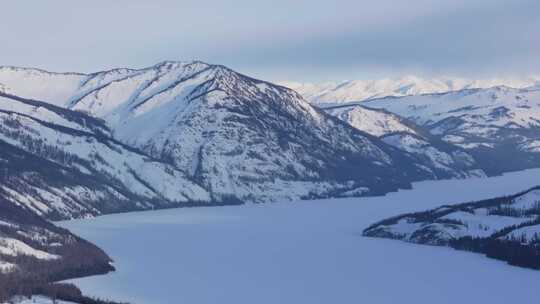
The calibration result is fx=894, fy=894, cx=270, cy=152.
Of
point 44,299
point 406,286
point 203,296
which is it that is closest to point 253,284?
point 203,296

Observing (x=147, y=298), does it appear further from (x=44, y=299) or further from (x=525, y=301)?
(x=525, y=301)

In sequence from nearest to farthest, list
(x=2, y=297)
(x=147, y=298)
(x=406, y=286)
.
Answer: (x=2, y=297)
(x=147, y=298)
(x=406, y=286)

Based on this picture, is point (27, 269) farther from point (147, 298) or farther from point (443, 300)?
point (443, 300)

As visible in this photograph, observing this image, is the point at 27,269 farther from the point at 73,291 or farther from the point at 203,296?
the point at 203,296

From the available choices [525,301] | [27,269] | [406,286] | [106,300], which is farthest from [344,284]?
[27,269]

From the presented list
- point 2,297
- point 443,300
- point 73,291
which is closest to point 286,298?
point 443,300

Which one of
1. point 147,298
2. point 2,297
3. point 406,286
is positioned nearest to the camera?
point 2,297

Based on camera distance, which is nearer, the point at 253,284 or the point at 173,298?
the point at 173,298

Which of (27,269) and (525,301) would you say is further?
(27,269)
